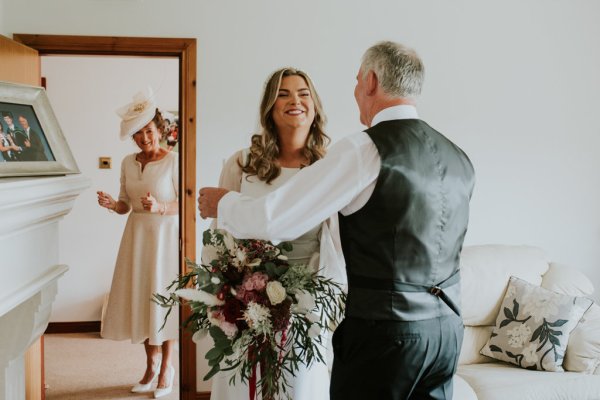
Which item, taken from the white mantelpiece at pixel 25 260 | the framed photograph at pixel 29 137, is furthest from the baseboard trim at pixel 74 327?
the framed photograph at pixel 29 137

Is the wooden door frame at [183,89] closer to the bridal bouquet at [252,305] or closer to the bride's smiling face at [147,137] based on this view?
the bride's smiling face at [147,137]

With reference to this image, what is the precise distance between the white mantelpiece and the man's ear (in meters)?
1.01

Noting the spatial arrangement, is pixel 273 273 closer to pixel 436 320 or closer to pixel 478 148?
pixel 436 320

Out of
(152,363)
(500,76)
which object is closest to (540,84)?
(500,76)

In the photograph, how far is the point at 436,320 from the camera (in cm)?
176

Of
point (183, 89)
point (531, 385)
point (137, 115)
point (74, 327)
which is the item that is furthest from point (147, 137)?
point (531, 385)

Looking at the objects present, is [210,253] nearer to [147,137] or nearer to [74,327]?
[147,137]

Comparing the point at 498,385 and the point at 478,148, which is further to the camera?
the point at 478,148

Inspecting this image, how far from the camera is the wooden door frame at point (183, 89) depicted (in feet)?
11.1

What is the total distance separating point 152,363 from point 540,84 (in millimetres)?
3158

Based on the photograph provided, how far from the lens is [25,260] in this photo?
1.84m

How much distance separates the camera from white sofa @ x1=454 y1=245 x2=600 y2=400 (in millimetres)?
2889

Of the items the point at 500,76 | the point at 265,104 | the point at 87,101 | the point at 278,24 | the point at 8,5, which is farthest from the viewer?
the point at 87,101

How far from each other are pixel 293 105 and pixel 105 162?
133 inches
